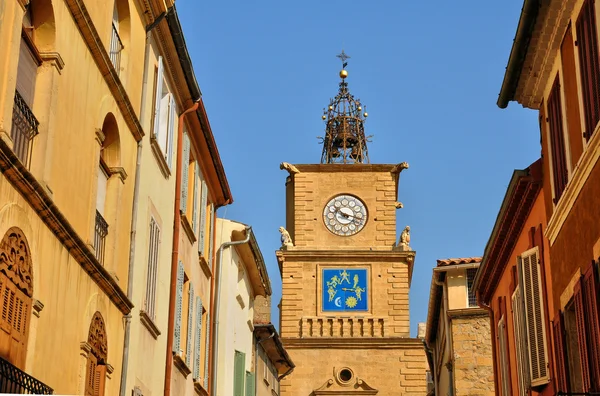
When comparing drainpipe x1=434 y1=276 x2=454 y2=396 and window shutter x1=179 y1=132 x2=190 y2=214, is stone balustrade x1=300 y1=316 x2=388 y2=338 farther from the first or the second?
window shutter x1=179 y1=132 x2=190 y2=214

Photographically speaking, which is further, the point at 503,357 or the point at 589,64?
the point at 503,357

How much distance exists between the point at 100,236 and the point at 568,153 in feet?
20.4

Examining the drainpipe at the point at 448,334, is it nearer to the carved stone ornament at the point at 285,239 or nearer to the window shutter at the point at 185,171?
the window shutter at the point at 185,171

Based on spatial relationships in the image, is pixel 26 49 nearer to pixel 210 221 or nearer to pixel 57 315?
pixel 57 315

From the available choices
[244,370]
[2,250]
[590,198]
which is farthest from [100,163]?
[244,370]

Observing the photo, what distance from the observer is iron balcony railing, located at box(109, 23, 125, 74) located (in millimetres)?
15711

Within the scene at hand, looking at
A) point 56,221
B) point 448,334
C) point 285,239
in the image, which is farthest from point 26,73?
point 285,239

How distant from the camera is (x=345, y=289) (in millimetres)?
60188

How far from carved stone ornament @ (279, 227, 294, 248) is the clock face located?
2238 millimetres

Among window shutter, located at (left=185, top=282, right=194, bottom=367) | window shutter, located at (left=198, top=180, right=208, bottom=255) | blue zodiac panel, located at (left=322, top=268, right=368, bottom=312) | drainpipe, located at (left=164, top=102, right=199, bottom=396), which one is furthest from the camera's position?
blue zodiac panel, located at (left=322, top=268, right=368, bottom=312)

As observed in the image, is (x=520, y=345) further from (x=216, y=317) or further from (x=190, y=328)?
(x=216, y=317)

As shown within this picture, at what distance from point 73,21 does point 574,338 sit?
25.3ft

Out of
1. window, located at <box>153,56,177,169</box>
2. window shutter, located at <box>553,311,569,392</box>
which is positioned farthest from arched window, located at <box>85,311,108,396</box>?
window shutter, located at <box>553,311,569,392</box>

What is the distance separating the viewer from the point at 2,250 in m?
10.5
